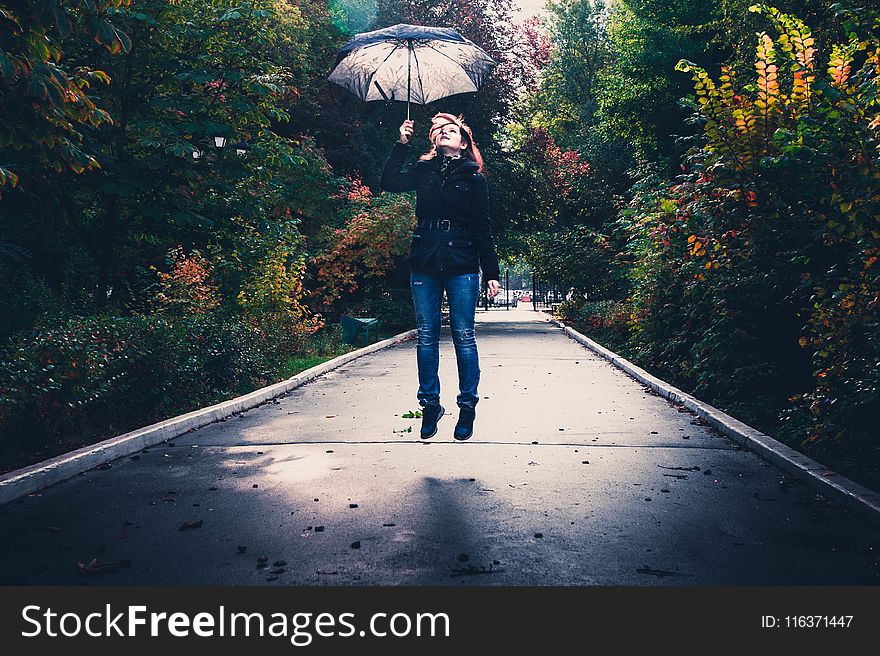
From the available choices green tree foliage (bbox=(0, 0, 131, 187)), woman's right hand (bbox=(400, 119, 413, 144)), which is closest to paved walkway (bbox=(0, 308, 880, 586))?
woman's right hand (bbox=(400, 119, 413, 144))

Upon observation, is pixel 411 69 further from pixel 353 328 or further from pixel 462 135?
pixel 353 328

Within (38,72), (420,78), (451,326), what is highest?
(420,78)

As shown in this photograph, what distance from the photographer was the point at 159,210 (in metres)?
13.3

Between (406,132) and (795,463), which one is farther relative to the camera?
(406,132)

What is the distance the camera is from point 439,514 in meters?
4.82

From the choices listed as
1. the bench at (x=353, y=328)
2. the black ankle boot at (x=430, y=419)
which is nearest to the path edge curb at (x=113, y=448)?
the black ankle boot at (x=430, y=419)

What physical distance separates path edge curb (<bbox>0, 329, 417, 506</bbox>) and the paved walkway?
13 cm

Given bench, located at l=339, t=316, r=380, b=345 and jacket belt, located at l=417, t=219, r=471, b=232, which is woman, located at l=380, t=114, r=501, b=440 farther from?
bench, located at l=339, t=316, r=380, b=345

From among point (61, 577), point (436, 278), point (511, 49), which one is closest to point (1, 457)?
point (61, 577)

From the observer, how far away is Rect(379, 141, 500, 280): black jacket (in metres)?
6.11

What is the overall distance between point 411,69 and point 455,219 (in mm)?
3078

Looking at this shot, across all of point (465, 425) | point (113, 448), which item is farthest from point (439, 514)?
point (113, 448)

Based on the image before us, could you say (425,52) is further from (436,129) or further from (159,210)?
(159,210)

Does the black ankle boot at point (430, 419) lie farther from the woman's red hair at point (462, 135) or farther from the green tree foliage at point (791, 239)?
the green tree foliage at point (791, 239)
